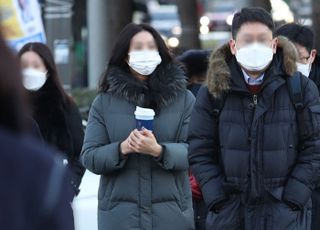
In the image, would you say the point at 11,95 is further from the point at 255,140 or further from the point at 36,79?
the point at 36,79

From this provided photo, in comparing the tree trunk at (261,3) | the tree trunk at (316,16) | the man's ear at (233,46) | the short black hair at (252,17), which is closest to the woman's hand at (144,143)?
the man's ear at (233,46)

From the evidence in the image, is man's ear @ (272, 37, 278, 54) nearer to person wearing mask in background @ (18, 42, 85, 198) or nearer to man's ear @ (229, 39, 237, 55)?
man's ear @ (229, 39, 237, 55)

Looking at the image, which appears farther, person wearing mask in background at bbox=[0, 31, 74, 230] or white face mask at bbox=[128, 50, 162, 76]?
white face mask at bbox=[128, 50, 162, 76]

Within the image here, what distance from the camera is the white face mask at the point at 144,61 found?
4957mm

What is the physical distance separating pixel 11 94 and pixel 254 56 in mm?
3074

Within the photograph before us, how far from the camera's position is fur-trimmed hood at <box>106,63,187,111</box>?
4.89 meters

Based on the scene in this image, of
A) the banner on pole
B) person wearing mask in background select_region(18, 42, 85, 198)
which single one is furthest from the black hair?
the banner on pole

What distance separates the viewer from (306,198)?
4.32m

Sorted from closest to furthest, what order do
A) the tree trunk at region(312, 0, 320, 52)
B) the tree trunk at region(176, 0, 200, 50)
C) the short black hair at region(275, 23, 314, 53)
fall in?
the short black hair at region(275, 23, 314, 53), the tree trunk at region(312, 0, 320, 52), the tree trunk at region(176, 0, 200, 50)

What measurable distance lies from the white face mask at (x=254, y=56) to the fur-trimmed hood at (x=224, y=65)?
0.26ft

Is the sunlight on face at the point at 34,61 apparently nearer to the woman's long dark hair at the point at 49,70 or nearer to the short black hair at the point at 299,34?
the woman's long dark hair at the point at 49,70

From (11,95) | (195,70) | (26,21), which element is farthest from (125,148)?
(26,21)

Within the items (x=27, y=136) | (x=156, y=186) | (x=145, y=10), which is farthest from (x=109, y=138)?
(x=145, y=10)

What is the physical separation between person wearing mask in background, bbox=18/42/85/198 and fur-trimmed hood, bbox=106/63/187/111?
0.55 m
